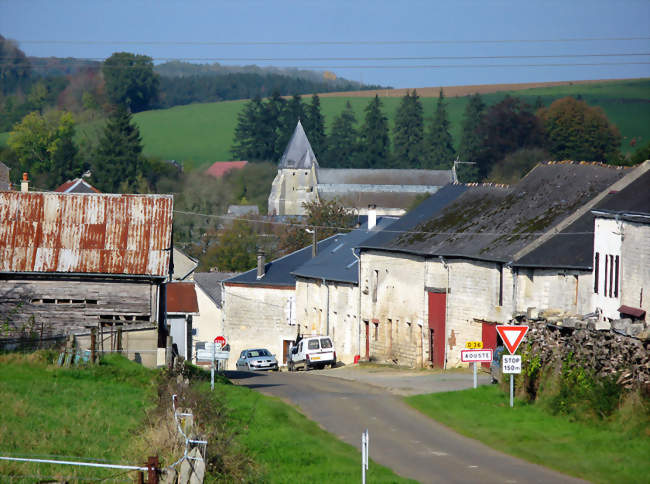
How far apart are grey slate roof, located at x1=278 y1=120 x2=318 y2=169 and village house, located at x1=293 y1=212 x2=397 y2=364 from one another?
9793cm

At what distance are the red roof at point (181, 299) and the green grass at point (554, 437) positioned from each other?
96.7ft

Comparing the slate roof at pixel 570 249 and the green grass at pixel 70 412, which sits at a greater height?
the slate roof at pixel 570 249

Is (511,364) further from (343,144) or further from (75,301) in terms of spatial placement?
(343,144)

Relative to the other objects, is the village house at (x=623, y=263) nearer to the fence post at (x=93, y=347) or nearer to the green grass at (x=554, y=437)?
the green grass at (x=554, y=437)

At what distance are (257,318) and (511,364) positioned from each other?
125 feet

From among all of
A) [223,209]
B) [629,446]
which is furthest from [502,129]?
[629,446]

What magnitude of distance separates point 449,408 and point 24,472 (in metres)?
12.9

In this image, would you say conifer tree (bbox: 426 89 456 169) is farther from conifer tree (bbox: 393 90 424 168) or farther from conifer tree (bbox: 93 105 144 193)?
conifer tree (bbox: 93 105 144 193)

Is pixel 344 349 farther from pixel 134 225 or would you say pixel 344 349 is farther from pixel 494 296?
pixel 134 225

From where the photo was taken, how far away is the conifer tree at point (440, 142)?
177625 millimetres

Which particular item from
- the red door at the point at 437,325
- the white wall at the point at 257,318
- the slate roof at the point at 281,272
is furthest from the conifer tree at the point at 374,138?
the red door at the point at 437,325

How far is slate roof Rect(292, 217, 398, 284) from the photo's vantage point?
54406 millimetres

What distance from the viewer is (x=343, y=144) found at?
18775cm

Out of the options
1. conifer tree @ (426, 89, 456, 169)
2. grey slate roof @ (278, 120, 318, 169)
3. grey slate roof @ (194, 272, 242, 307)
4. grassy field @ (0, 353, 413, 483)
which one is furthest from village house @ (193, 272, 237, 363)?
conifer tree @ (426, 89, 456, 169)
